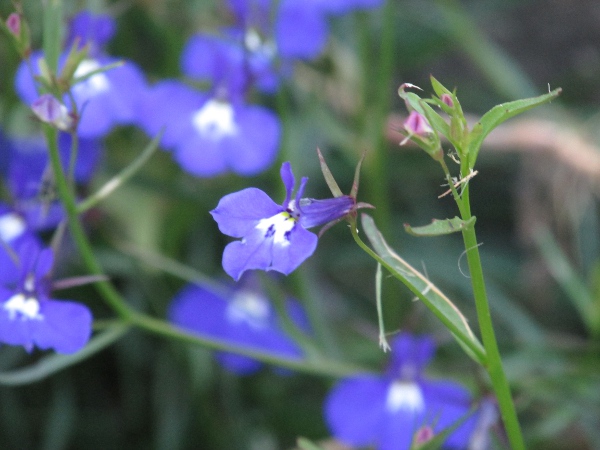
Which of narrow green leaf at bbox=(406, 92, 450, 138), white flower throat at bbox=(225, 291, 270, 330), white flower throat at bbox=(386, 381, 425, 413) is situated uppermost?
narrow green leaf at bbox=(406, 92, 450, 138)

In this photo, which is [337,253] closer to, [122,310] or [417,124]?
[122,310]

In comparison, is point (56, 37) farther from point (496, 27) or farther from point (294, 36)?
point (496, 27)

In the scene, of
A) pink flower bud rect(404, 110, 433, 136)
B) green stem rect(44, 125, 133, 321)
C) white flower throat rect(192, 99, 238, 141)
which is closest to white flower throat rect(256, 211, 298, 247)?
pink flower bud rect(404, 110, 433, 136)

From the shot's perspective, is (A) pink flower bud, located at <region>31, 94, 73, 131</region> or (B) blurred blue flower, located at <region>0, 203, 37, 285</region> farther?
(B) blurred blue flower, located at <region>0, 203, 37, 285</region>

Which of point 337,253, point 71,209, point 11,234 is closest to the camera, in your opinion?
point 71,209

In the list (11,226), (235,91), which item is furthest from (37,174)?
(235,91)

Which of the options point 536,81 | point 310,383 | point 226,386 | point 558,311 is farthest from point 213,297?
point 536,81

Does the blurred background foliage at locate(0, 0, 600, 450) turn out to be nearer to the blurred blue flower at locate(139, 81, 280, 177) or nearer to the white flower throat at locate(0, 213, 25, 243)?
the blurred blue flower at locate(139, 81, 280, 177)
